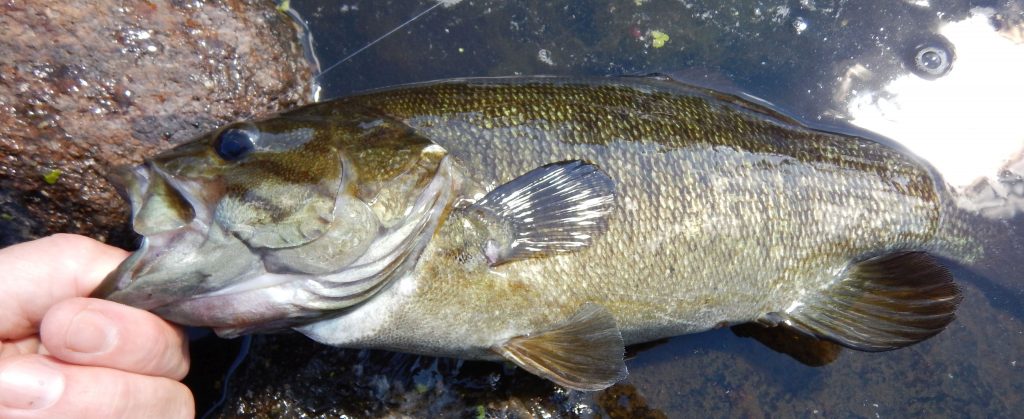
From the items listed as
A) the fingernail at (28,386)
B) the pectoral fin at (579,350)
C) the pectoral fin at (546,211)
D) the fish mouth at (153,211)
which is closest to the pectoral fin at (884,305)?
the pectoral fin at (579,350)

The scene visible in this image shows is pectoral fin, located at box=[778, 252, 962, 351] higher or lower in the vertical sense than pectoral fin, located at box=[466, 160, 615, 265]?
lower

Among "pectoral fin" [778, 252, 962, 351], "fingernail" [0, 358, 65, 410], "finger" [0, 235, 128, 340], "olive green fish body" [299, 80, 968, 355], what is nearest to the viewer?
"fingernail" [0, 358, 65, 410]

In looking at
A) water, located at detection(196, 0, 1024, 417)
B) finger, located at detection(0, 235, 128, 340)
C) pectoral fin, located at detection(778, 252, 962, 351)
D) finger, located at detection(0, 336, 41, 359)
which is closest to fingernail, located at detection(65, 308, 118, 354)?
finger, located at detection(0, 235, 128, 340)

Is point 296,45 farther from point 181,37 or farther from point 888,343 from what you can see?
point 888,343

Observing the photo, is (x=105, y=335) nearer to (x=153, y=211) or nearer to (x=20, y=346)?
(x=153, y=211)

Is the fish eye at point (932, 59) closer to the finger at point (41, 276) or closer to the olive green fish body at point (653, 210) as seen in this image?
the olive green fish body at point (653, 210)

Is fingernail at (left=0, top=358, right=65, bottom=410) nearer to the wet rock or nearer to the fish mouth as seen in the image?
the fish mouth

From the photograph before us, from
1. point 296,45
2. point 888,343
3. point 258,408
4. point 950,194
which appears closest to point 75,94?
point 296,45
